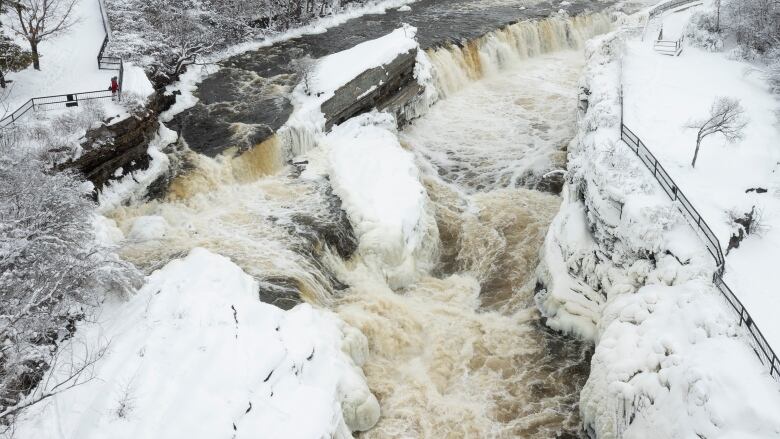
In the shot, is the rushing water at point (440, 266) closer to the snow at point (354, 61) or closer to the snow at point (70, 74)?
the snow at point (354, 61)

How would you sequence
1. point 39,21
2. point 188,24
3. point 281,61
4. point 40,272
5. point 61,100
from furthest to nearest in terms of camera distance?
point 281,61
point 188,24
point 39,21
point 61,100
point 40,272

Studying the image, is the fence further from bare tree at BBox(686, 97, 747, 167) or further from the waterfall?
bare tree at BBox(686, 97, 747, 167)

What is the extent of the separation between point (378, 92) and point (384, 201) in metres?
7.89

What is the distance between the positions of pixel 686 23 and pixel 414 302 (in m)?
19.8

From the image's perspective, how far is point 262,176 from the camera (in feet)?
65.3

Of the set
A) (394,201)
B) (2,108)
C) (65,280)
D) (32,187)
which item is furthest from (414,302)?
(2,108)

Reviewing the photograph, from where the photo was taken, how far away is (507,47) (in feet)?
108

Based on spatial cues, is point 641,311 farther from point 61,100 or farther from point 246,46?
point 246,46

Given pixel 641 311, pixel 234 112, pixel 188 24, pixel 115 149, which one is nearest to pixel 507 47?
pixel 188 24

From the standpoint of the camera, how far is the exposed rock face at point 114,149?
16.9 metres

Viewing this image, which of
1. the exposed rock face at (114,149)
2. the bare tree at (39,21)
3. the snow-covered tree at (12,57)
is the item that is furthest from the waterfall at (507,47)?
the snow-covered tree at (12,57)

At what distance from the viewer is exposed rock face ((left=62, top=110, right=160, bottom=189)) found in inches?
666

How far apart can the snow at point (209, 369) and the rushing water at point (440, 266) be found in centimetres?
126

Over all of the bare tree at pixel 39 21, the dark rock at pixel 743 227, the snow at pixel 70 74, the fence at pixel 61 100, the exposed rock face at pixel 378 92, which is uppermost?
the bare tree at pixel 39 21
